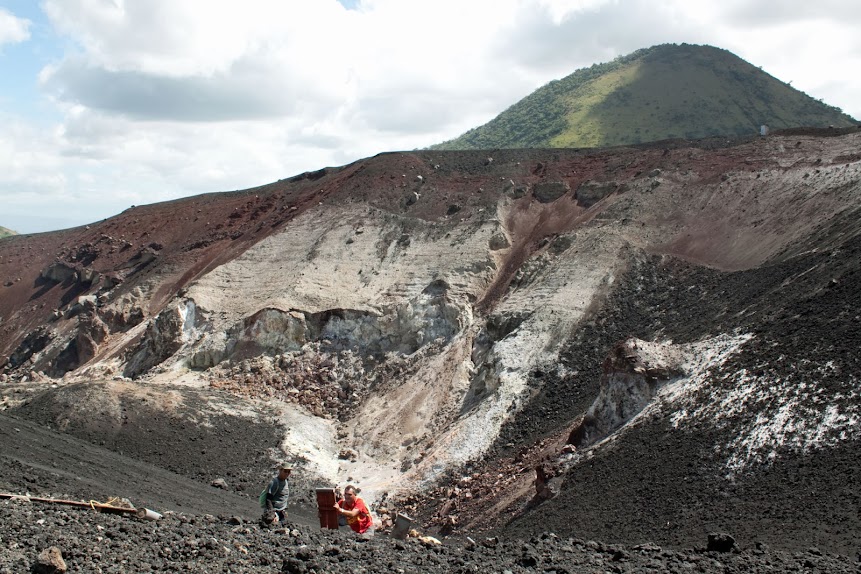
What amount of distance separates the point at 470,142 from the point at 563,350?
79.0m

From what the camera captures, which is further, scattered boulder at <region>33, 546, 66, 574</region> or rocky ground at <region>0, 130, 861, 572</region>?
rocky ground at <region>0, 130, 861, 572</region>

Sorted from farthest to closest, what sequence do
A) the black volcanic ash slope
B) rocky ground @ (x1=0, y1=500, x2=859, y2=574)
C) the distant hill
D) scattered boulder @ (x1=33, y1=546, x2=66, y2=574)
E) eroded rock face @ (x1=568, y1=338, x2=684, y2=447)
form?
1. the distant hill
2. eroded rock face @ (x1=568, y1=338, x2=684, y2=447)
3. the black volcanic ash slope
4. rocky ground @ (x1=0, y1=500, x2=859, y2=574)
5. scattered boulder @ (x1=33, y1=546, x2=66, y2=574)

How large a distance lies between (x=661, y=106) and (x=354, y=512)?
81765 millimetres

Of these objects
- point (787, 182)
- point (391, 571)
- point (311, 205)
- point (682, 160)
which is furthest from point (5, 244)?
point (391, 571)

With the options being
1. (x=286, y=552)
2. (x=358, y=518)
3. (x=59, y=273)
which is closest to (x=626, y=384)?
(x=358, y=518)

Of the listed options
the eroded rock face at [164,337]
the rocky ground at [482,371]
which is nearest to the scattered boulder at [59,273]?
the rocky ground at [482,371]

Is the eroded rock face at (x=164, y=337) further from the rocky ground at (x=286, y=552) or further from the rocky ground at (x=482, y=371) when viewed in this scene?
the rocky ground at (x=286, y=552)

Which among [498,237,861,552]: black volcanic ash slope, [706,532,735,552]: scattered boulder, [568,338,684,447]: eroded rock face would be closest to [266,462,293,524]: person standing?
[498,237,861,552]: black volcanic ash slope

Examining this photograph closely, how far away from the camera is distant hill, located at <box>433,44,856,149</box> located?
84456 millimetres

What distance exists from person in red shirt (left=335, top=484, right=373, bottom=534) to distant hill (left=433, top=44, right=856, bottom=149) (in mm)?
72608

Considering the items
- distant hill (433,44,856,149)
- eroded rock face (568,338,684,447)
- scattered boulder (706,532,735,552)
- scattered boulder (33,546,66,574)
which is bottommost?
scattered boulder (706,532,735,552)

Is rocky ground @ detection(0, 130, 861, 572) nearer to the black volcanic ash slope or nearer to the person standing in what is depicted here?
the black volcanic ash slope

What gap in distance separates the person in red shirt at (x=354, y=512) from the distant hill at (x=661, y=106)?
72.6 meters

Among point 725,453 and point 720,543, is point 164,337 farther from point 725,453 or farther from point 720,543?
point 720,543
